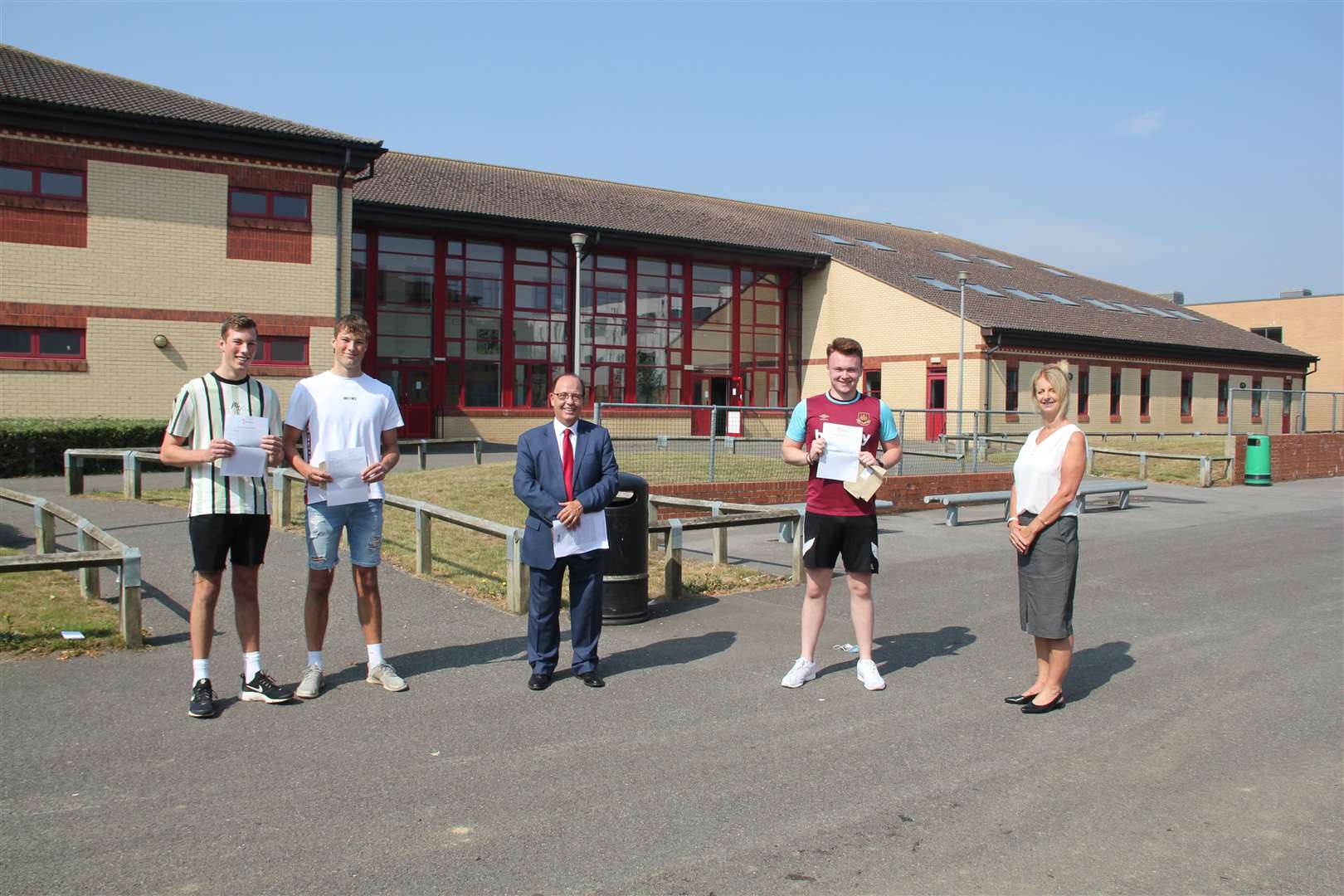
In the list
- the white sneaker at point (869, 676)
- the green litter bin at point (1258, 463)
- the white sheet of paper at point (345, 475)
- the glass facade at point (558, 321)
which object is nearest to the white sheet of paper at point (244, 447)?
the white sheet of paper at point (345, 475)

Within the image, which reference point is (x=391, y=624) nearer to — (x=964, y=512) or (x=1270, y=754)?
(x=1270, y=754)

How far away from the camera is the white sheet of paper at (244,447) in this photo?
5055 millimetres

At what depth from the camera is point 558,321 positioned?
32469mm

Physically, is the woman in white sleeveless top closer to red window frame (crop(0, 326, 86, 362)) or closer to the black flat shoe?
the black flat shoe

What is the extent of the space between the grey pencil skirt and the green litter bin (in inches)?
776

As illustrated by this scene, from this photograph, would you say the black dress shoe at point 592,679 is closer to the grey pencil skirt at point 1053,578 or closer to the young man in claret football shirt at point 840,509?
the young man in claret football shirt at point 840,509

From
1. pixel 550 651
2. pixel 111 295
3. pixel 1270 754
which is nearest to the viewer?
pixel 1270 754

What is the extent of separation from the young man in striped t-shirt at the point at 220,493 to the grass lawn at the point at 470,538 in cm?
292

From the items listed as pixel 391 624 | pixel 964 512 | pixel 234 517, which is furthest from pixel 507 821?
pixel 964 512

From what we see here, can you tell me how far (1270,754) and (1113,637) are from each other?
8.20 feet

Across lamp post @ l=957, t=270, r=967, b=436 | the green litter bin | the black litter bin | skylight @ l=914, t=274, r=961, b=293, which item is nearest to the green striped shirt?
the black litter bin

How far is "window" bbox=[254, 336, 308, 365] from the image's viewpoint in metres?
23.4

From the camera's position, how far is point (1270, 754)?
191 inches

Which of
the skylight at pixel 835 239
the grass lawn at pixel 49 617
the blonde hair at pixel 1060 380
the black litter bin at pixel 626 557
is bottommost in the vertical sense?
the grass lawn at pixel 49 617
